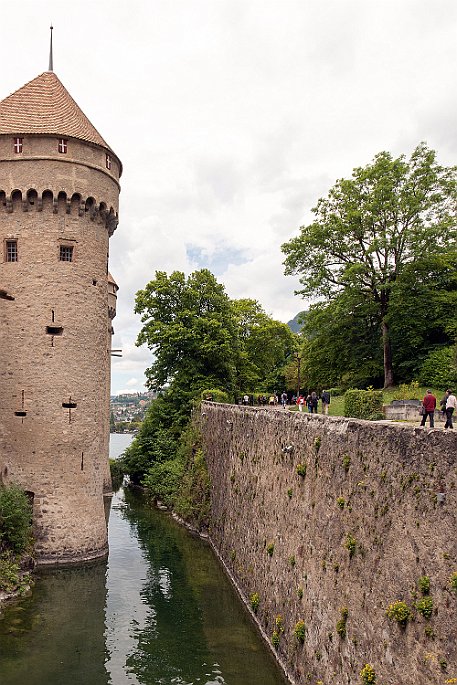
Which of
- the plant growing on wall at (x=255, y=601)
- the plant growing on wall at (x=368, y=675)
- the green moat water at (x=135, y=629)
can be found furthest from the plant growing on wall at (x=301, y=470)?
the plant growing on wall at (x=368, y=675)

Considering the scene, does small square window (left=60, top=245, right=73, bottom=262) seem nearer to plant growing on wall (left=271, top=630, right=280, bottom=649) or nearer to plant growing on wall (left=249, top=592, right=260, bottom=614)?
plant growing on wall (left=249, top=592, right=260, bottom=614)

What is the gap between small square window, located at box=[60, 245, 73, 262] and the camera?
2514 cm

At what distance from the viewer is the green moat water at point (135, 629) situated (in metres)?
15.0

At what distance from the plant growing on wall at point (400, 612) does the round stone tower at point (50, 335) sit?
17770 mm

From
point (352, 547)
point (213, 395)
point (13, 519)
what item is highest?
point (213, 395)

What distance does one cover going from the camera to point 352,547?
11.7 meters

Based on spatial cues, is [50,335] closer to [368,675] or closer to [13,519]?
[13,519]

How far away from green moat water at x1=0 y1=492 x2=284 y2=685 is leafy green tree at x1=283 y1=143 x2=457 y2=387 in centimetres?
1622

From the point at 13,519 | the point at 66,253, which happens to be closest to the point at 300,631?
the point at 13,519

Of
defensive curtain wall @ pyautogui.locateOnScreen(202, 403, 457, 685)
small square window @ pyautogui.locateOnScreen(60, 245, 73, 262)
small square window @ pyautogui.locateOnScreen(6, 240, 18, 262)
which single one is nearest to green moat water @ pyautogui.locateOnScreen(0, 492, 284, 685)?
defensive curtain wall @ pyautogui.locateOnScreen(202, 403, 457, 685)

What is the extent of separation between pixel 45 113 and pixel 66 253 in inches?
259

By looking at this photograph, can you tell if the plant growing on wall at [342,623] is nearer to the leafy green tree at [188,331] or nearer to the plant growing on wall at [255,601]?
the plant growing on wall at [255,601]

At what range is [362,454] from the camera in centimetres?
1185

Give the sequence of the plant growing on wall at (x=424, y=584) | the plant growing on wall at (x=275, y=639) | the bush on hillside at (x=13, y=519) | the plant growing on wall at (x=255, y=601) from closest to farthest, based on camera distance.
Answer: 1. the plant growing on wall at (x=424, y=584)
2. the plant growing on wall at (x=275, y=639)
3. the plant growing on wall at (x=255, y=601)
4. the bush on hillside at (x=13, y=519)
